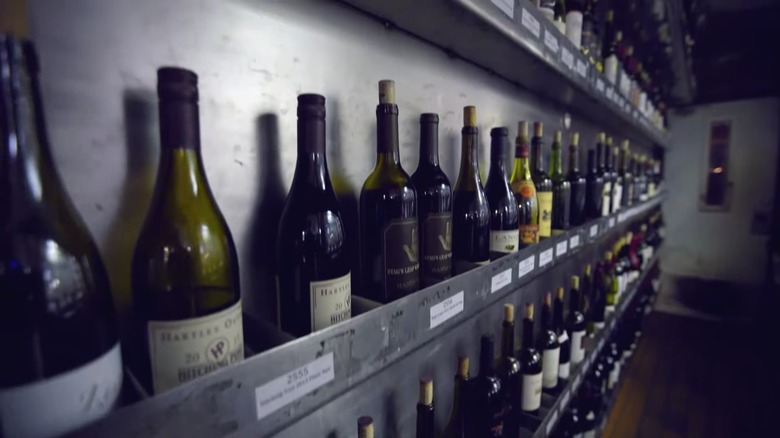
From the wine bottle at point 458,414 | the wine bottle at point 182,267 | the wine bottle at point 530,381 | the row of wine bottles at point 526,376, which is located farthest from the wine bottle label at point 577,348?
the wine bottle at point 182,267

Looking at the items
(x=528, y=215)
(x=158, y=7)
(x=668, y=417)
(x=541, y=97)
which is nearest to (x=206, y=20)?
(x=158, y=7)

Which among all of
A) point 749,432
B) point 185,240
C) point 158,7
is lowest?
point 749,432

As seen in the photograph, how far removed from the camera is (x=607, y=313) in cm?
161

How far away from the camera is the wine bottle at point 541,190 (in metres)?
0.96

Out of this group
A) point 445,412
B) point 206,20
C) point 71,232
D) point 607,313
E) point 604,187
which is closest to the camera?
point 71,232

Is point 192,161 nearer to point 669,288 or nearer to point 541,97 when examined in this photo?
point 541,97

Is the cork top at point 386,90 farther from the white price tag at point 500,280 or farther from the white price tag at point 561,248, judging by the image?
the white price tag at point 561,248

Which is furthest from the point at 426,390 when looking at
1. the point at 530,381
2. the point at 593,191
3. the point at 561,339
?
the point at 593,191

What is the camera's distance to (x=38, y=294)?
10.3 inches

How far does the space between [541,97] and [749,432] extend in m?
1.90

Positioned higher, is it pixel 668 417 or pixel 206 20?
pixel 206 20

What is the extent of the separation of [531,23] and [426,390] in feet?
2.14

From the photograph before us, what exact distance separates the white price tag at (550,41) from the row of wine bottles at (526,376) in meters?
0.56

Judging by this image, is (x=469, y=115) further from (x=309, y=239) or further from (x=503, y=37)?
(x=309, y=239)
